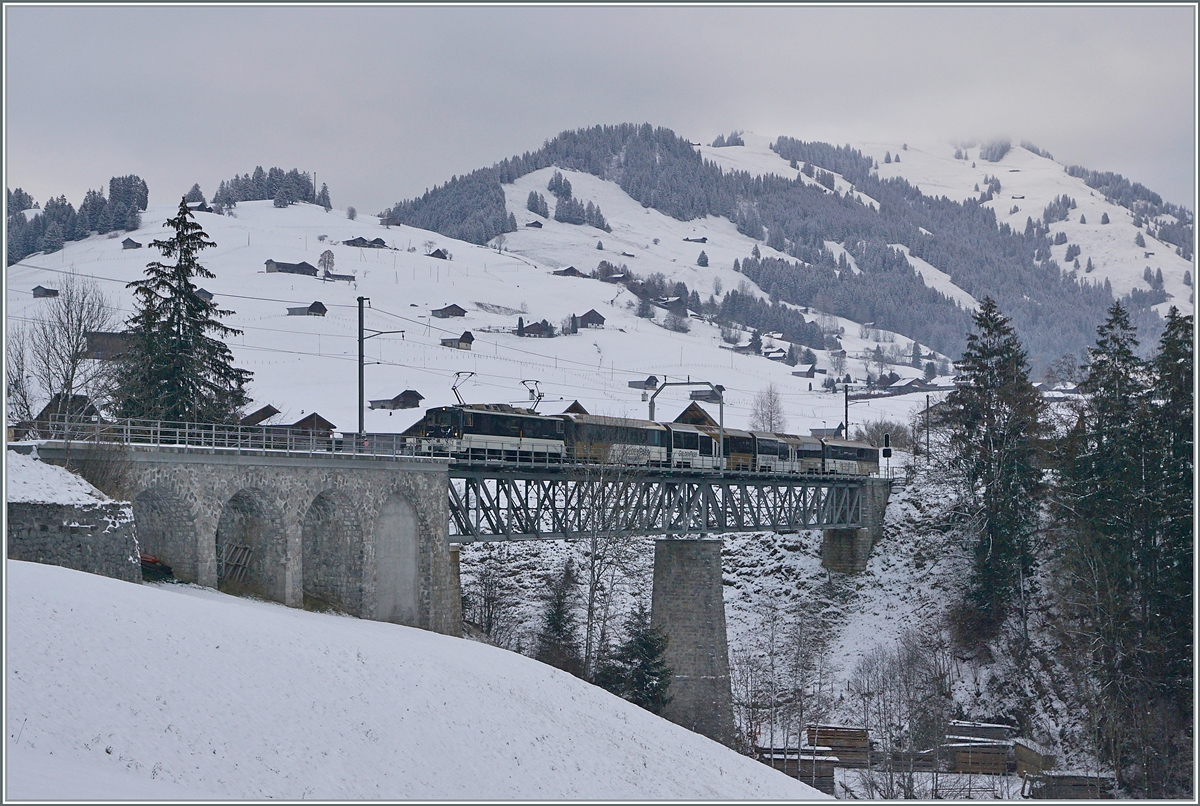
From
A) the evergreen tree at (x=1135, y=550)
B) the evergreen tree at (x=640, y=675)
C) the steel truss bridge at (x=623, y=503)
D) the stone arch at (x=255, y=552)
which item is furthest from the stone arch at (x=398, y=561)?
the evergreen tree at (x=1135, y=550)

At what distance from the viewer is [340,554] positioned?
47.2 meters

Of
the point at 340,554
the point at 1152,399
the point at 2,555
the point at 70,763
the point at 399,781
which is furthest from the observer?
the point at 1152,399

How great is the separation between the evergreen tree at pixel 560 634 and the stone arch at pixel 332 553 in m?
11.5

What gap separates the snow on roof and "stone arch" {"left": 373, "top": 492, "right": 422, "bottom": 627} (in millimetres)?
13789

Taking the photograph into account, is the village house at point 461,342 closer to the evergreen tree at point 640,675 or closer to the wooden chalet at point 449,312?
the wooden chalet at point 449,312

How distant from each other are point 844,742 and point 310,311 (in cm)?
12988

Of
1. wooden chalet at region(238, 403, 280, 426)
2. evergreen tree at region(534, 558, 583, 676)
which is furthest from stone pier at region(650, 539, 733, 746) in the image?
wooden chalet at region(238, 403, 280, 426)

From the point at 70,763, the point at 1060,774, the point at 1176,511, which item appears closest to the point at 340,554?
the point at 70,763

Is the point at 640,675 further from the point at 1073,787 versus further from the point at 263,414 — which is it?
the point at 263,414

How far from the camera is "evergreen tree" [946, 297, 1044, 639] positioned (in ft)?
223

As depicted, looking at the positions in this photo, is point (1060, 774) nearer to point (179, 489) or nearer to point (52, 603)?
point (179, 489)

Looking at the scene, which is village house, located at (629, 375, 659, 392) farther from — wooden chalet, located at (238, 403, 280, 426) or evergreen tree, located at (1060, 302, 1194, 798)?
evergreen tree, located at (1060, 302, 1194, 798)

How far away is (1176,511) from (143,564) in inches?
1759

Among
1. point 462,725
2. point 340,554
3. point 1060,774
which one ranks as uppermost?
point 340,554
